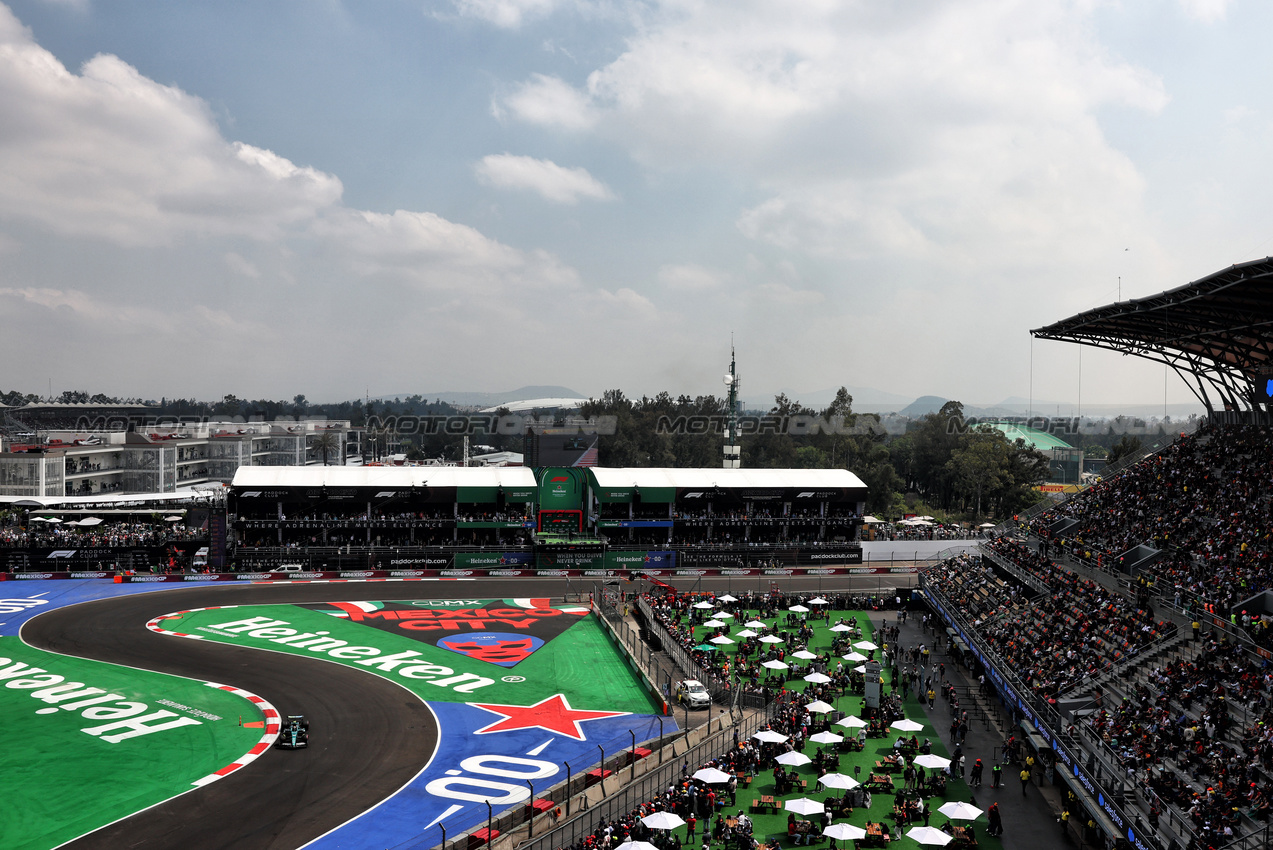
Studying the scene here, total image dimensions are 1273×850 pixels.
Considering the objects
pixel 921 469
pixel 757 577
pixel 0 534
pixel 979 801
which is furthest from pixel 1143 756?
pixel 921 469

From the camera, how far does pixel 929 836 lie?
22.4 metres

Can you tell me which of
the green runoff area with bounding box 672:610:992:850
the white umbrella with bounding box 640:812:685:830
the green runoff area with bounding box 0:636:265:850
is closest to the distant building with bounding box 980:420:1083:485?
the green runoff area with bounding box 672:610:992:850

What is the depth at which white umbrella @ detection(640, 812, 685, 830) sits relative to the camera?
74.9ft

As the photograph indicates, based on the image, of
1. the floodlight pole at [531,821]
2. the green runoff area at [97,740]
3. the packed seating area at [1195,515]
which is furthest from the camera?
the packed seating area at [1195,515]

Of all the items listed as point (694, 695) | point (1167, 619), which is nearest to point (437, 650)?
point (694, 695)

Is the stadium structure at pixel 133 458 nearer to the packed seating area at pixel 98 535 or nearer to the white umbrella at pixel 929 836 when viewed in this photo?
the packed seating area at pixel 98 535

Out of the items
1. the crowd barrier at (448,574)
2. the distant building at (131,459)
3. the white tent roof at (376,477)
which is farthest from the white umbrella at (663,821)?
the distant building at (131,459)

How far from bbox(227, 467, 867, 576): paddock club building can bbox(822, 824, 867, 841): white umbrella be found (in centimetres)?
4223

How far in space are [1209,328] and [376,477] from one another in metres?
56.2

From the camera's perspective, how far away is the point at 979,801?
27281mm

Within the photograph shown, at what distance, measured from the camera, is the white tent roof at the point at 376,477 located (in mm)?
66562

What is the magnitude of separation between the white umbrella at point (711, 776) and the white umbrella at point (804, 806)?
240cm

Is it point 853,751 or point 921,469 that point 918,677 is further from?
point 921,469

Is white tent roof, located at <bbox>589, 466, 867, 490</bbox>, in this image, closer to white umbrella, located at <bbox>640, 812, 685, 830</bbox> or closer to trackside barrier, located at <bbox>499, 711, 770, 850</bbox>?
trackside barrier, located at <bbox>499, 711, 770, 850</bbox>
